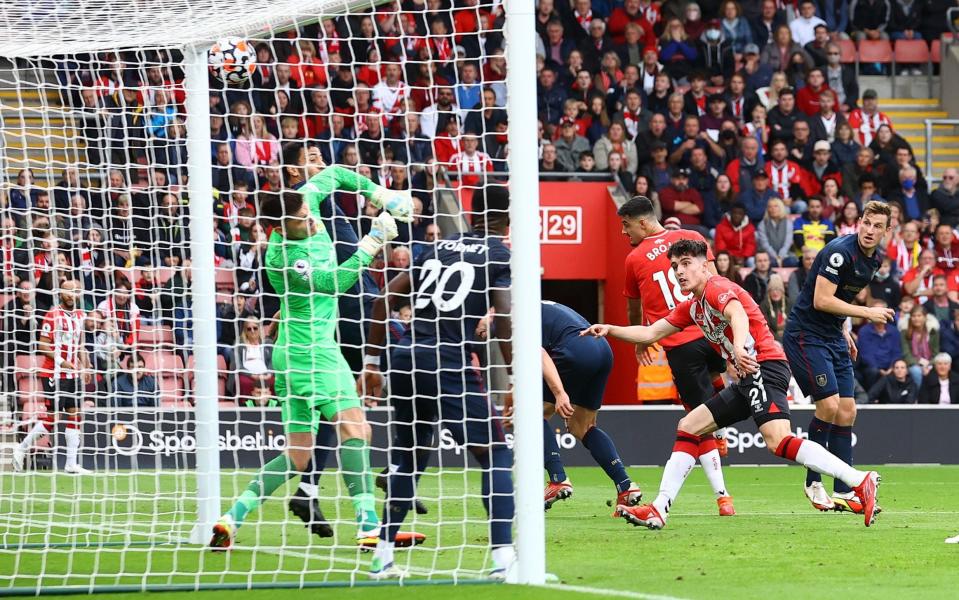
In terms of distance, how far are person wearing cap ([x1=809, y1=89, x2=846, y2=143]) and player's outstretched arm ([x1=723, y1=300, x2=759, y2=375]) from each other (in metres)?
12.3

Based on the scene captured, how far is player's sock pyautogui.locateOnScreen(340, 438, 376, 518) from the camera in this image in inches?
293

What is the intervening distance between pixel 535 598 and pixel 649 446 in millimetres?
9946

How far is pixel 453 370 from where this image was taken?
6.98m

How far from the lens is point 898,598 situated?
6055 mm

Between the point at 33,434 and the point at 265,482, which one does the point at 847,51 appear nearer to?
the point at 33,434

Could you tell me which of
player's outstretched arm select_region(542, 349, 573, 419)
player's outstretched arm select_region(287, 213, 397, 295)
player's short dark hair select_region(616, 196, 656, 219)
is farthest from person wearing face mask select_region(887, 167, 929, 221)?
player's outstretched arm select_region(287, 213, 397, 295)

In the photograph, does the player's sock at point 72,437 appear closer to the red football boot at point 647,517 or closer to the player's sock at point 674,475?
the red football boot at point 647,517

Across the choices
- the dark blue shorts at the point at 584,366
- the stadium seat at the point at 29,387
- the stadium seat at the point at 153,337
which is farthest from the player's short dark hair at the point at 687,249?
the stadium seat at the point at 29,387

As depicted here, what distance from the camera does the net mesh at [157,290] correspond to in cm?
752

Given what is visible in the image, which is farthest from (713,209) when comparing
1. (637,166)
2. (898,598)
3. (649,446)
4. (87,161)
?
(898,598)

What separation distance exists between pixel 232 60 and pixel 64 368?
378 centimetres

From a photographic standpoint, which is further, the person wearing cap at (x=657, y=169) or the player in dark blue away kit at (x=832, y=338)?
the person wearing cap at (x=657, y=169)

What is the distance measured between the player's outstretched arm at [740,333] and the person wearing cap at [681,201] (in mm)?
10356

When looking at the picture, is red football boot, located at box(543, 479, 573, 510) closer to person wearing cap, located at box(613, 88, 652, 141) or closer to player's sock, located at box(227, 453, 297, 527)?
player's sock, located at box(227, 453, 297, 527)
